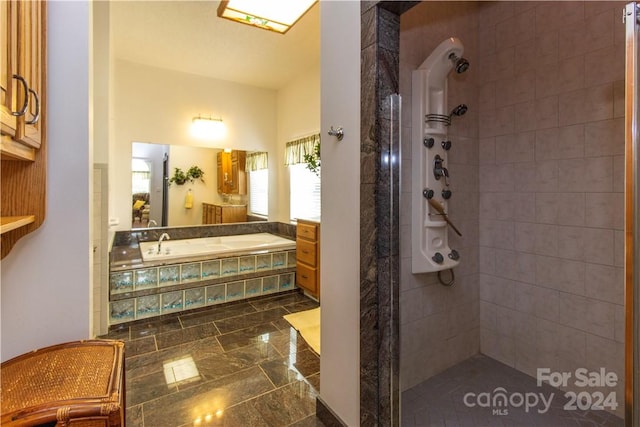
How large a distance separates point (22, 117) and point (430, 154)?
188cm

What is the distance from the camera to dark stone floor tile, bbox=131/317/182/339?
2796 mm

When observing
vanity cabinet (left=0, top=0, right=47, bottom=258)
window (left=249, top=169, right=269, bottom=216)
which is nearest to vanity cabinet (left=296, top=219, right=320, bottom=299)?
window (left=249, top=169, right=269, bottom=216)

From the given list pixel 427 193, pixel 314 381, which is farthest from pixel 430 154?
pixel 314 381

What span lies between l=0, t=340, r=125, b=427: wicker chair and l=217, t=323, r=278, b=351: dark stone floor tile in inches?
63.3

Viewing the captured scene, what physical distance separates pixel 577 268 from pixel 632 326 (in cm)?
107

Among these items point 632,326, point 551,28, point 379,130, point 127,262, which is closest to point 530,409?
point 632,326

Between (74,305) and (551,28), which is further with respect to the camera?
(551,28)

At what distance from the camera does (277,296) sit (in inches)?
148

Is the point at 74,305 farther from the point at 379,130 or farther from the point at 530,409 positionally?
the point at 530,409

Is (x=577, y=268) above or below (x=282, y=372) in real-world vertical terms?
above

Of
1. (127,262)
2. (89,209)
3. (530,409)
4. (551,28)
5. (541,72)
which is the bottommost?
(530,409)

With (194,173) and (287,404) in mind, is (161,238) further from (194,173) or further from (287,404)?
(287,404)

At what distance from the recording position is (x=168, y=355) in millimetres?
2412

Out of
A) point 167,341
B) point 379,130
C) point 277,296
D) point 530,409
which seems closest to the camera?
point 379,130
